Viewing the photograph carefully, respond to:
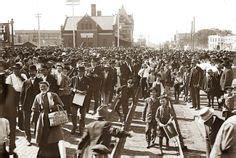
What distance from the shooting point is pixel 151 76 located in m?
16.8

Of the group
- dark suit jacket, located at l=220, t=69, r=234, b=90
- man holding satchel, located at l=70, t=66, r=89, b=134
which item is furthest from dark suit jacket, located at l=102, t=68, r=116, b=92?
dark suit jacket, located at l=220, t=69, r=234, b=90

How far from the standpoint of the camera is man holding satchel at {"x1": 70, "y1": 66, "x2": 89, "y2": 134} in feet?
37.4

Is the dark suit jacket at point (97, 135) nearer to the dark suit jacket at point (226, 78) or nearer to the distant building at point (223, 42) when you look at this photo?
the dark suit jacket at point (226, 78)

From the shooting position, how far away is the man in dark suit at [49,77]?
1045 centimetres

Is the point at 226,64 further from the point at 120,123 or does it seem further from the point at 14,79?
the point at 14,79

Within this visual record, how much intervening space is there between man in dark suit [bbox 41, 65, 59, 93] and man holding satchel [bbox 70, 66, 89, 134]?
68cm

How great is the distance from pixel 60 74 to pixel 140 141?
3014 mm

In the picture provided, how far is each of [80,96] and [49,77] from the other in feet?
3.79

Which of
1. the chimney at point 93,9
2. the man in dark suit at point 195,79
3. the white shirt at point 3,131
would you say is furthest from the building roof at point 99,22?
the white shirt at point 3,131

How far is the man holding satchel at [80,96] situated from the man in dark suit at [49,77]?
2.24 feet

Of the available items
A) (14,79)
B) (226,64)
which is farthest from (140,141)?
(226,64)

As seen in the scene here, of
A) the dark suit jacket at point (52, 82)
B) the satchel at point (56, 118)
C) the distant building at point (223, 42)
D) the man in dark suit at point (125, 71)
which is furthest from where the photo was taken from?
the distant building at point (223, 42)

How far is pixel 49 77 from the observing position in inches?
428

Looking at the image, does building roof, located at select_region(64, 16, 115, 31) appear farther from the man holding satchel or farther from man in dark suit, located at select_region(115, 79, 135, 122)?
the man holding satchel
